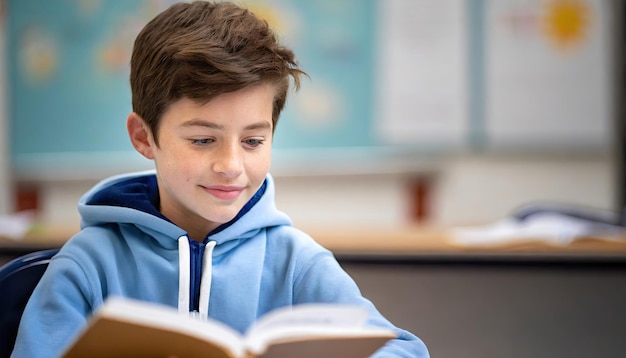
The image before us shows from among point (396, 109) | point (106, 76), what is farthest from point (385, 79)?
point (106, 76)

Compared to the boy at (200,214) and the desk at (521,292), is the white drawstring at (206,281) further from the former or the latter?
the desk at (521,292)

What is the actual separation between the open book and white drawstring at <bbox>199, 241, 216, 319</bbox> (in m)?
0.18

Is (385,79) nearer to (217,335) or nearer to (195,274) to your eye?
(195,274)

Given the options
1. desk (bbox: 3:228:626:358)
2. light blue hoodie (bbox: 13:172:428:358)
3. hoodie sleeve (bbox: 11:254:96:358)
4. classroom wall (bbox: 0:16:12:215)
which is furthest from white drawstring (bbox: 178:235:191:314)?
classroom wall (bbox: 0:16:12:215)

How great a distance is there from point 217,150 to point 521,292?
1.04 meters

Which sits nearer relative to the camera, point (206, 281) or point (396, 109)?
point (206, 281)

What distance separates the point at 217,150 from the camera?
96 cm

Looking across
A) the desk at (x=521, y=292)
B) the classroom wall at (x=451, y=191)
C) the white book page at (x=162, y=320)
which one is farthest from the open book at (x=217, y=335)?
the classroom wall at (x=451, y=191)

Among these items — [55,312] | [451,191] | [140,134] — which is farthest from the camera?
[451,191]

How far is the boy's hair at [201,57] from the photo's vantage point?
938 millimetres

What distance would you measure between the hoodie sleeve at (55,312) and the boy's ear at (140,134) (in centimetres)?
17

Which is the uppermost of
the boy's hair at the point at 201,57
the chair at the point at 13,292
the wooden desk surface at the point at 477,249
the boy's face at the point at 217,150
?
the boy's hair at the point at 201,57

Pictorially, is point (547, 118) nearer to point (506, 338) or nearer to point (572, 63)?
point (572, 63)

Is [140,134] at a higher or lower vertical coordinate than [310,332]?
higher
